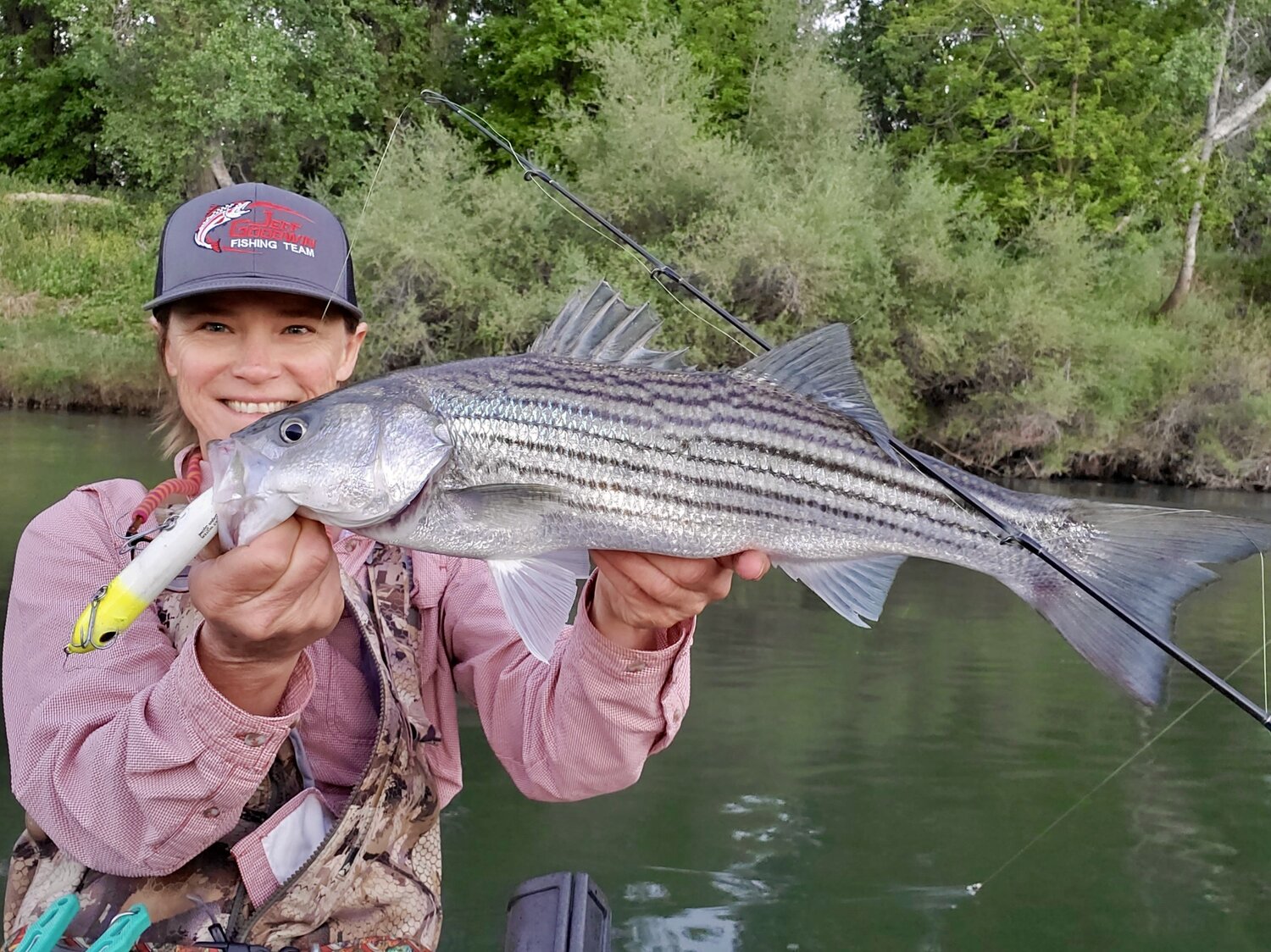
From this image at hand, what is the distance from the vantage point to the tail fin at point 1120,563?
7.54 ft

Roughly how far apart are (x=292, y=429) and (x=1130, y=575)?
160 cm

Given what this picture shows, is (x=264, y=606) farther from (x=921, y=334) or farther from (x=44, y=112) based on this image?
(x=44, y=112)

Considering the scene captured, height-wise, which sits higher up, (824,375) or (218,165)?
(218,165)

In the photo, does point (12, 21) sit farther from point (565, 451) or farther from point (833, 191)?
point (565, 451)

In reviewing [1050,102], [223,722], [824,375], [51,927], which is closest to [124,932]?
[51,927]

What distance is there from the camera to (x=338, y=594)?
223 centimetres

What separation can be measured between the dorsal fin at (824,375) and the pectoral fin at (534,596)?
56 cm

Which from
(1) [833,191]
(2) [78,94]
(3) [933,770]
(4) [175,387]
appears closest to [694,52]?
(1) [833,191]

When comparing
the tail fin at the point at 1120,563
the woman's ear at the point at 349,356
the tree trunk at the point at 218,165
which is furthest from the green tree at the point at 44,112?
the tail fin at the point at 1120,563

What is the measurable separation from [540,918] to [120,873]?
3.19 feet

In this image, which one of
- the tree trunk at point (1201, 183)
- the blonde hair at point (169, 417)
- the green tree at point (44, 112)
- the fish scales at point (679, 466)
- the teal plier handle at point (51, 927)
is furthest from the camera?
the green tree at point (44, 112)

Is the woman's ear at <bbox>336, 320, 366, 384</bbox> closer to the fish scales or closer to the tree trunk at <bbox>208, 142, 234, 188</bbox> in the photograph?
the fish scales

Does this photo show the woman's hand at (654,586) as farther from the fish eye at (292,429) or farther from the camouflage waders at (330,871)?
the fish eye at (292,429)

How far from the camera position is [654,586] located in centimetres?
242
